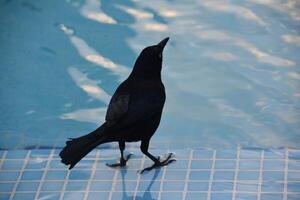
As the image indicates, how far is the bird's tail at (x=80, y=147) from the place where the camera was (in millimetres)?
5656

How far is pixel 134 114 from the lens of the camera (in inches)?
228

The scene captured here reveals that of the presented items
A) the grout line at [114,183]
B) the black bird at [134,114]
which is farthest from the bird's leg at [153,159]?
the grout line at [114,183]

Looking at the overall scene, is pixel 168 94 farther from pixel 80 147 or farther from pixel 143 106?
pixel 80 147

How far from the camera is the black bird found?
5727mm

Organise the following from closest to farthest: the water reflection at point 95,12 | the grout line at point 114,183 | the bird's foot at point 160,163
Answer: the grout line at point 114,183, the bird's foot at point 160,163, the water reflection at point 95,12

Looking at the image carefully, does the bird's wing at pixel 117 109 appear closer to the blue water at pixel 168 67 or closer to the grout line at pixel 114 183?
the grout line at pixel 114 183

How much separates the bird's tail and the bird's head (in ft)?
1.54

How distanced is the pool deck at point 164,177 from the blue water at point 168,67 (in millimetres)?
307

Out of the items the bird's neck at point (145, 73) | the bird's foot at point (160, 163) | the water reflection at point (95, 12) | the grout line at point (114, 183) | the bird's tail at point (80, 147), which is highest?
the bird's neck at point (145, 73)

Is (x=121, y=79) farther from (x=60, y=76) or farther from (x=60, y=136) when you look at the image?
(x=60, y=136)

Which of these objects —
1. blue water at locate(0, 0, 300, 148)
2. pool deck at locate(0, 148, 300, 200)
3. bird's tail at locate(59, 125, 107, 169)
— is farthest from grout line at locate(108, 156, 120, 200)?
blue water at locate(0, 0, 300, 148)

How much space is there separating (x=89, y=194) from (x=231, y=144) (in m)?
1.19

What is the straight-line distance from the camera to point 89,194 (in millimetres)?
5918

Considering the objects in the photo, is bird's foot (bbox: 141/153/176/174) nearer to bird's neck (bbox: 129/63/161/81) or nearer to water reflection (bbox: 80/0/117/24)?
bird's neck (bbox: 129/63/161/81)
